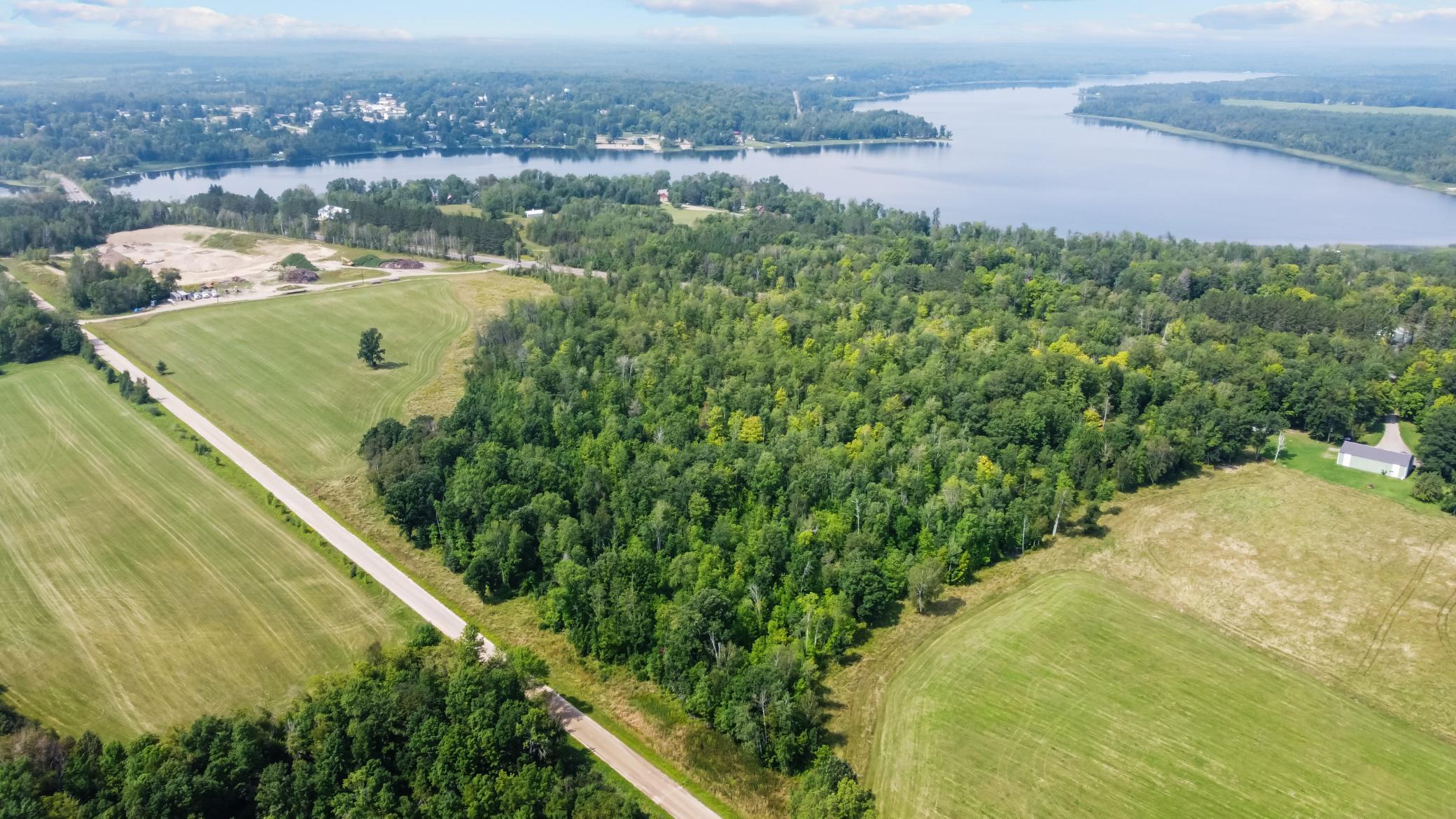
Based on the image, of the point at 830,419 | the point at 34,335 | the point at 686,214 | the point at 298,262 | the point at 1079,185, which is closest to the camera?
the point at 830,419

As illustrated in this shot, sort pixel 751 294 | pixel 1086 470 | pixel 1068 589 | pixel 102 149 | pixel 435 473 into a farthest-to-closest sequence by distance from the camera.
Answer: pixel 102 149 < pixel 751 294 < pixel 1086 470 < pixel 435 473 < pixel 1068 589

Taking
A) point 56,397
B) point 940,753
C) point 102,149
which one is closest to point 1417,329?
point 940,753

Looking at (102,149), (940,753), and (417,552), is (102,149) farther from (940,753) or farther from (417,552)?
(940,753)

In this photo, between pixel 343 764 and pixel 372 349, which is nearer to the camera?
pixel 343 764

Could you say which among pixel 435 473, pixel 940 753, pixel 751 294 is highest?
pixel 751 294

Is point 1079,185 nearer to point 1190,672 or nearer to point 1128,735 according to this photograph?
point 1190,672

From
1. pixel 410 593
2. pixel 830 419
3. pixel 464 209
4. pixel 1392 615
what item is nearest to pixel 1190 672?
pixel 1392 615

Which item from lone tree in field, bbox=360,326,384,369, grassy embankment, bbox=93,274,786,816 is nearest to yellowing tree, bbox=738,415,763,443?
grassy embankment, bbox=93,274,786,816
